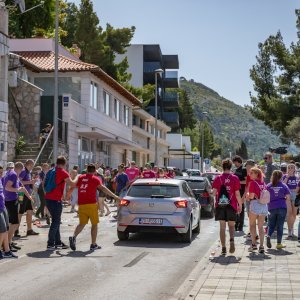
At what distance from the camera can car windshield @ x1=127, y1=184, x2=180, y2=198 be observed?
13917 millimetres

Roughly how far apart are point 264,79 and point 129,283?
42.8 meters

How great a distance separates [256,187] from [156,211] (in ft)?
8.87

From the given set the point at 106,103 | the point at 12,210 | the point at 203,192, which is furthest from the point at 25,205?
the point at 106,103

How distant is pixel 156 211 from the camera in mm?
13578

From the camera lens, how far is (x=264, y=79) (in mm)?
49844

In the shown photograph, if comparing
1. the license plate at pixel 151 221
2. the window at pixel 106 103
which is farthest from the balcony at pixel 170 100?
the license plate at pixel 151 221

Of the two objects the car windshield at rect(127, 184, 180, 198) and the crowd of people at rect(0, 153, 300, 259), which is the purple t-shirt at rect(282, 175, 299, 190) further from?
the car windshield at rect(127, 184, 180, 198)

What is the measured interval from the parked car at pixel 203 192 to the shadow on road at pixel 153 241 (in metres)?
5.57

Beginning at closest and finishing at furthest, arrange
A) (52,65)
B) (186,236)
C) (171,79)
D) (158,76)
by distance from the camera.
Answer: (186,236), (52,65), (158,76), (171,79)

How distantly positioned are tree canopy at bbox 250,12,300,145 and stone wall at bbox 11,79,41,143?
19211 mm

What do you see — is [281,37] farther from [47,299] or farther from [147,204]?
[47,299]

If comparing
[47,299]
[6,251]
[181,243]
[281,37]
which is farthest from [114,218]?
[281,37]

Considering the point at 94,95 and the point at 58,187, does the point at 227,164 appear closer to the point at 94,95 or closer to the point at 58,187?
the point at 58,187

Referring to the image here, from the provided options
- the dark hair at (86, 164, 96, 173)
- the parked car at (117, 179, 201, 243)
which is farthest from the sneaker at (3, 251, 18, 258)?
the parked car at (117, 179, 201, 243)
